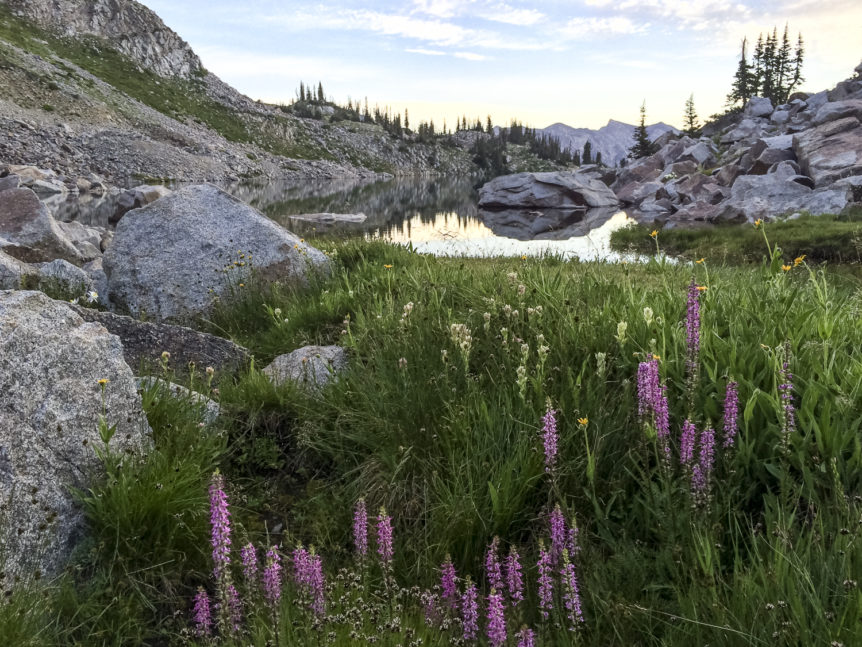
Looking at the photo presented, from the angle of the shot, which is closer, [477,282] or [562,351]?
[562,351]

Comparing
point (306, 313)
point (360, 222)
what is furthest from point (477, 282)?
point (360, 222)

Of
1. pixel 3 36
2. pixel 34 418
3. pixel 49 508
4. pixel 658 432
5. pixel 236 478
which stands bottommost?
pixel 236 478

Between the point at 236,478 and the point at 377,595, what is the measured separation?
1973 millimetres

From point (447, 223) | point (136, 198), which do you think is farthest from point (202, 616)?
point (447, 223)

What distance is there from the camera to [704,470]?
2684mm

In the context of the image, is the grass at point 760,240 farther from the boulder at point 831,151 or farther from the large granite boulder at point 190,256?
the boulder at point 831,151

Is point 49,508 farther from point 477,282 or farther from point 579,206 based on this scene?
point 579,206

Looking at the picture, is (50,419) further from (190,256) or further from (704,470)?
(190,256)

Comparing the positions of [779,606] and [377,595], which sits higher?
[779,606]

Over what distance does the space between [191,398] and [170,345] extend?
6.80ft

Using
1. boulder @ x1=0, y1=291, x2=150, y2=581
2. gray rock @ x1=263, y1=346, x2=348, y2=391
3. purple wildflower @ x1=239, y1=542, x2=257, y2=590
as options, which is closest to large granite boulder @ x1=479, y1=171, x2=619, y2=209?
gray rock @ x1=263, y1=346, x2=348, y2=391

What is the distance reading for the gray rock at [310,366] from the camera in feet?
18.1

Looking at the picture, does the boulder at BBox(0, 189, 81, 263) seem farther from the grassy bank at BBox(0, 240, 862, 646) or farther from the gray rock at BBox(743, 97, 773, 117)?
the gray rock at BBox(743, 97, 773, 117)

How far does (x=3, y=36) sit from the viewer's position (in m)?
93.4
